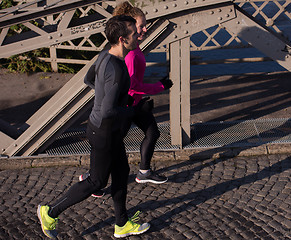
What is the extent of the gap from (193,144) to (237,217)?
181 cm

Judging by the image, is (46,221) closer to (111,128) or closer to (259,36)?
(111,128)

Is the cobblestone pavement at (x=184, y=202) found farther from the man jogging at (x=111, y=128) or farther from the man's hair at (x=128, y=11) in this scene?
the man's hair at (x=128, y=11)

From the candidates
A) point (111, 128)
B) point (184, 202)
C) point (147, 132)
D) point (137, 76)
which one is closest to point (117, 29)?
point (111, 128)

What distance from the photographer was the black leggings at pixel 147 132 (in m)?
6.15

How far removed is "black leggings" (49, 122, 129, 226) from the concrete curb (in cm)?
182

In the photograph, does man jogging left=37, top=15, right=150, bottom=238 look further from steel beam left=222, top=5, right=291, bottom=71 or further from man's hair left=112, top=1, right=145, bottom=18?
steel beam left=222, top=5, right=291, bottom=71

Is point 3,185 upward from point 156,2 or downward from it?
downward

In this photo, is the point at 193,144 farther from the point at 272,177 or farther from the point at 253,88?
the point at 253,88

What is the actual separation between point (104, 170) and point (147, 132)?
1396 millimetres

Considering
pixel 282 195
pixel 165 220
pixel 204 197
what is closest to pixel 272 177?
pixel 282 195

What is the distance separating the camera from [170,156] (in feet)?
23.0

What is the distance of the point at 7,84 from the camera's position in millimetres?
10508

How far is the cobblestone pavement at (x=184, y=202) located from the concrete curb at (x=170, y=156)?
0.30 feet

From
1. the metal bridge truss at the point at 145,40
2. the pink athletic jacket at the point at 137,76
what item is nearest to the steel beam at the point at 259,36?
the metal bridge truss at the point at 145,40
